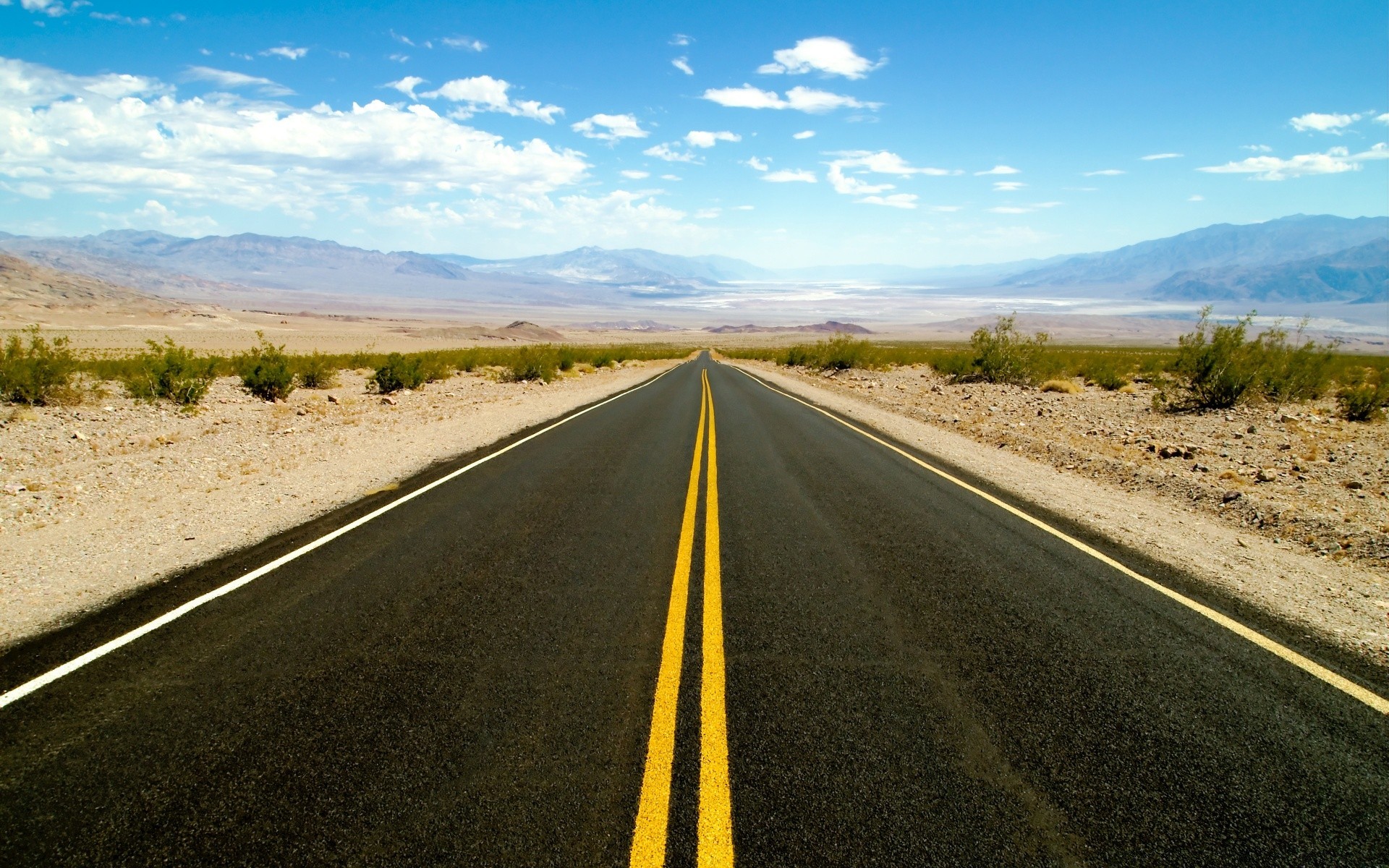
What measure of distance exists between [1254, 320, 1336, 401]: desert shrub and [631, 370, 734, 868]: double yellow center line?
66.4 feet

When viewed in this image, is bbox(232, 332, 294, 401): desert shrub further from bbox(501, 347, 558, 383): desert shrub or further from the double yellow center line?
the double yellow center line

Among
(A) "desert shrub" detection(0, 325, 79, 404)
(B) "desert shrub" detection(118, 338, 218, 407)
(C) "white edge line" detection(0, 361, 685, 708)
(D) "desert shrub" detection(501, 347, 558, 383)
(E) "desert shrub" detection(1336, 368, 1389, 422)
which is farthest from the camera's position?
(D) "desert shrub" detection(501, 347, 558, 383)

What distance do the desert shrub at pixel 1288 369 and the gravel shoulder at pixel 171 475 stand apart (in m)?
20.0

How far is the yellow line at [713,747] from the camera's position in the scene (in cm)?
251

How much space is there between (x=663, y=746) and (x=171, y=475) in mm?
10265

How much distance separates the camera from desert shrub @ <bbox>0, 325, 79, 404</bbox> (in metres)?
13.9

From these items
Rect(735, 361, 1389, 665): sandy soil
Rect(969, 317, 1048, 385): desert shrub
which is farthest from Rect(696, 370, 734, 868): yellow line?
Rect(969, 317, 1048, 385): desert shrub

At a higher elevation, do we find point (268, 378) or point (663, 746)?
point (268, 378)

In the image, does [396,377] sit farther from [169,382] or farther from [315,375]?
[169,382]

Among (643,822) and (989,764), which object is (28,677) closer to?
(643,822)

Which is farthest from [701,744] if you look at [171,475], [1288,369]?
[1288,369]

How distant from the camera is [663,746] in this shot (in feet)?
10.2

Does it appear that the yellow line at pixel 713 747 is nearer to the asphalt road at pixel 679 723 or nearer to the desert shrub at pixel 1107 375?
the asphalt road at pixel 679 723

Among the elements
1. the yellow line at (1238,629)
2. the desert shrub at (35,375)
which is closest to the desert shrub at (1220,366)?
the yellow line at (1238,629)
